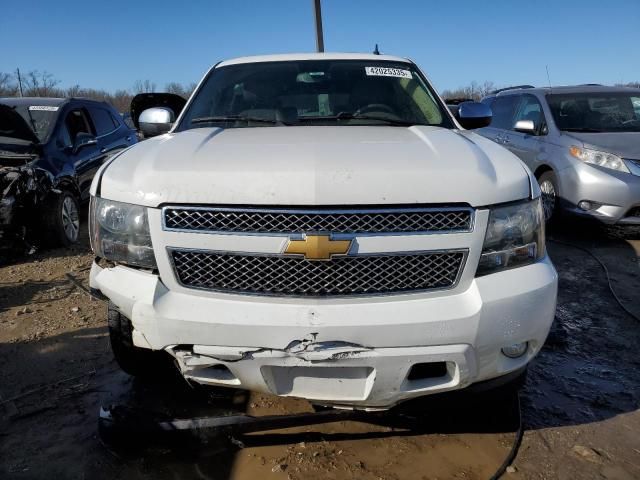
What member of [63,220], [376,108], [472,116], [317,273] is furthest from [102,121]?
[317,273]

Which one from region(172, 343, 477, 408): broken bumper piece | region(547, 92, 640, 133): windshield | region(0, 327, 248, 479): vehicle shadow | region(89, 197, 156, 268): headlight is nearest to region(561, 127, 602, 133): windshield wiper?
region(547, 92, 640, 133): windshield

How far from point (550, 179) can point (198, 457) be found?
5635 mm

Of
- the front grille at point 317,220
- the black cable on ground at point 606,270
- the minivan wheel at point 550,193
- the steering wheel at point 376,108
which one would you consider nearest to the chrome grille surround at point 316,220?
the front grille at point 317,220

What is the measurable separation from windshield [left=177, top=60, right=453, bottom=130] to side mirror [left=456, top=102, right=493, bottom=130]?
0.20 m

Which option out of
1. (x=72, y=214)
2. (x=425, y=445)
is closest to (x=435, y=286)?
(x=425, y=445)

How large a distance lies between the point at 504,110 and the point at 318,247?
23.9ft

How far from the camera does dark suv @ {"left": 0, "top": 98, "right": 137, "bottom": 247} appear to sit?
5.13m

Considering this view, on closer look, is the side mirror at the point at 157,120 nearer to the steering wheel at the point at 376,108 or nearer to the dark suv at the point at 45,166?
the steering wheel at the point at 376,108

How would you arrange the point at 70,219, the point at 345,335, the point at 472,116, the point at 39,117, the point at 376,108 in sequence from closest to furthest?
the point at 345,335
the point at 376,108
the point at 472,116
the point at 70,219
the point at 39,117

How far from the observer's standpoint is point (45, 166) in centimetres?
542

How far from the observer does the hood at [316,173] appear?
1.89m

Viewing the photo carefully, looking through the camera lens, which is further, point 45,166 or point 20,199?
point 45,166

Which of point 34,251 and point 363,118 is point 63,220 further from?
point 363,118

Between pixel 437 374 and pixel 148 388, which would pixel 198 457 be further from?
pixel 437 374
